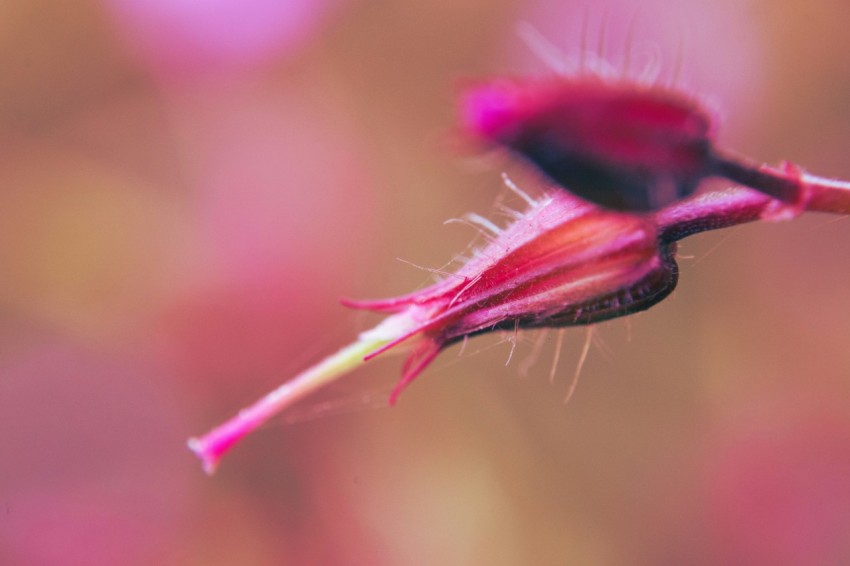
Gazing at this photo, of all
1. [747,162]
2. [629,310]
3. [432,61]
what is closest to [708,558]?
[432,61]

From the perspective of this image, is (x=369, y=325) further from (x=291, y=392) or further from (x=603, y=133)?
(x=603, y=133)

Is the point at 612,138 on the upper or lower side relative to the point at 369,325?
upper

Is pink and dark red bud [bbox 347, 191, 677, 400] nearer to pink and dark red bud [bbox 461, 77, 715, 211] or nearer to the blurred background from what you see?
pink and dark red bud [bbox 461, 77, 715, 211]

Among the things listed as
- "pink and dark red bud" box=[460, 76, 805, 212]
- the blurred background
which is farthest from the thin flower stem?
the blurred background

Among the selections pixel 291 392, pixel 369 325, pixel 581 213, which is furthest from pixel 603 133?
pixel 369 325

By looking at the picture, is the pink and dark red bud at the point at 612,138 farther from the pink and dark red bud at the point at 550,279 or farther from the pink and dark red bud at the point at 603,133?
the pink and dark red bud at the point at 550,279

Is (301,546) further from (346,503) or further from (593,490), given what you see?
(593,490)

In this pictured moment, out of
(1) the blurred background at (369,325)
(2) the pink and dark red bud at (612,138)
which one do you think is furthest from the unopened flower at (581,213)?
(1) the blurred background at (369,325)
